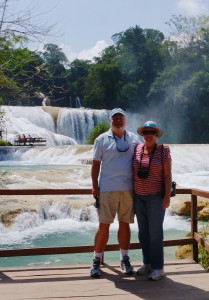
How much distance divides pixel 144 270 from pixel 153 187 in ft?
2.69

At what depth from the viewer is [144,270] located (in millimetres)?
4145

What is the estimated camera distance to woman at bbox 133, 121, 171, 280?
395 cm

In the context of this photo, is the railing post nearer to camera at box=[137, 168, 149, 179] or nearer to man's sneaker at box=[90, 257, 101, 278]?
camera at box=[137, 168, 149, 179]

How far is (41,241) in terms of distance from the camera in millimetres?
9031

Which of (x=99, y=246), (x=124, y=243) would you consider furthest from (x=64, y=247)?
(x=124, y=243)

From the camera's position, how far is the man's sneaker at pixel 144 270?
4.13 meters

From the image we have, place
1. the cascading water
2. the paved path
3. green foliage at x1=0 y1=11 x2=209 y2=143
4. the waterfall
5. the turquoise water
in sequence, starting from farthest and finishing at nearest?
1. green foliage at x1=0 y1=11 x2=209 y2=143
2. the waterfall
3. the cascading water
4. the turquoise water
5. the paved path

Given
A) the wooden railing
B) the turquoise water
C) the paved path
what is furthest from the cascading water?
the paved path

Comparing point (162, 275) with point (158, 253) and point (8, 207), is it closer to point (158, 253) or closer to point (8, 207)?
point (158, 253)

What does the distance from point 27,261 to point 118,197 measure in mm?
4587

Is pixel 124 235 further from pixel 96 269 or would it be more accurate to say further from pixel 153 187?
pixel 153 187

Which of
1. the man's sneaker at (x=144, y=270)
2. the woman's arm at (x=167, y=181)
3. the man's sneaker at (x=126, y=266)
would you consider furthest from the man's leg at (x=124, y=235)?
the woman's arm at (x=167, y=181)

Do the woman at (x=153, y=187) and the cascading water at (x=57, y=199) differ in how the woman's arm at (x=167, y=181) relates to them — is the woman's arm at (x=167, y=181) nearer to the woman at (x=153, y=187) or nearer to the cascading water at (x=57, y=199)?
the woman at (x=153, y=187)

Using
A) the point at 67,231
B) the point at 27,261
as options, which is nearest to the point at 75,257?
the point at 27,261
